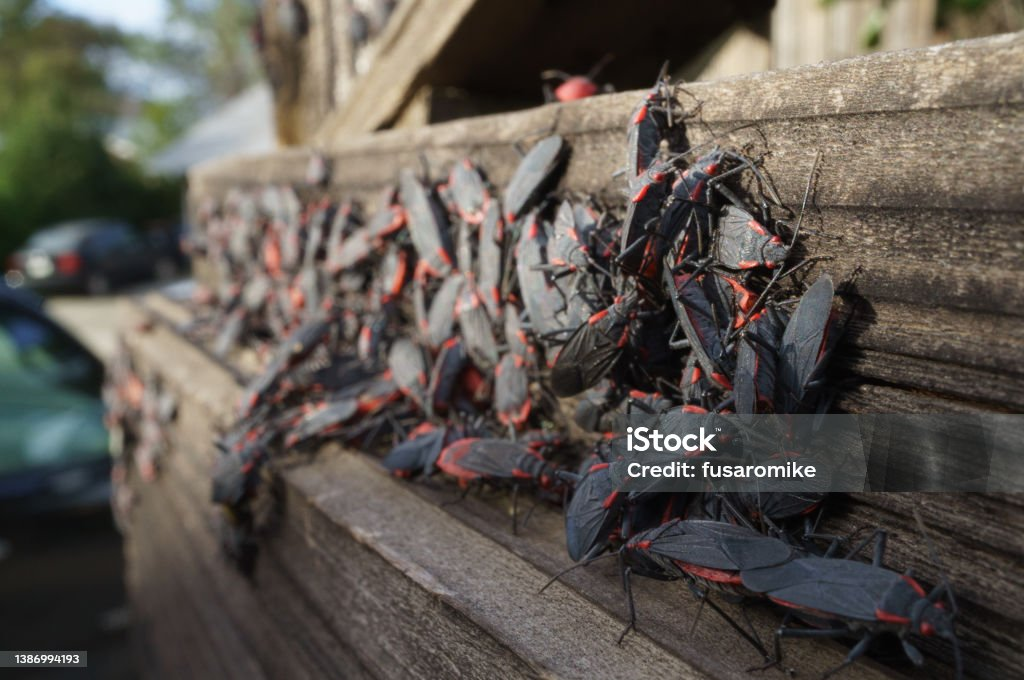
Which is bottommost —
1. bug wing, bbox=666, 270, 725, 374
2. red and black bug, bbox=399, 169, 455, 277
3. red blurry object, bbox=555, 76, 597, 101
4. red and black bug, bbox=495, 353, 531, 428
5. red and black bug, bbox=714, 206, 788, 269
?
red and black bug, bbox=495, 353, 531, 428

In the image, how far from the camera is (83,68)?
4047 centimetres

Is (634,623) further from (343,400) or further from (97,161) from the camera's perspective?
(97,161)

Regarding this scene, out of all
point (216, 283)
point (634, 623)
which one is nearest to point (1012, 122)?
point (634, 623)

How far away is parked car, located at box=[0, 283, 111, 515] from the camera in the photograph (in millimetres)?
4469

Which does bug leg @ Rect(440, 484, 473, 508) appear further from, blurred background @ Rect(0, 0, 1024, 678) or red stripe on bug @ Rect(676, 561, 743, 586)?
blurred background @ Rect(0, 0, 1024, 678)

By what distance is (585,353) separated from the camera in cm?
136

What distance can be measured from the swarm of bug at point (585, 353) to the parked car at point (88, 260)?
763 inches

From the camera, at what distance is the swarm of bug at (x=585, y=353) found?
3.42ft

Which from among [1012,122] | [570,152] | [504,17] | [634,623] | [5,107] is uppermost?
[5,107]

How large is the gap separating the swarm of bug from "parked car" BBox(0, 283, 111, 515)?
10.2 feet

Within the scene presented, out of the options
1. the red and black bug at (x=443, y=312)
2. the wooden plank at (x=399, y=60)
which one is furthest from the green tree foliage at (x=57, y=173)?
the red and black bug at (x=443, y=312)

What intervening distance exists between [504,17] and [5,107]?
132 feet

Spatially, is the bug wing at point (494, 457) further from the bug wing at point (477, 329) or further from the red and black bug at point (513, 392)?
the bug wing at point (477, 329)

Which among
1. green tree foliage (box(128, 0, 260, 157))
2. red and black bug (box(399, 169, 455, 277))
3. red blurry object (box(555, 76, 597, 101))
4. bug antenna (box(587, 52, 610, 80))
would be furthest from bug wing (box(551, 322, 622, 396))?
green tree foliage (box(128, 0, 260, 157))
